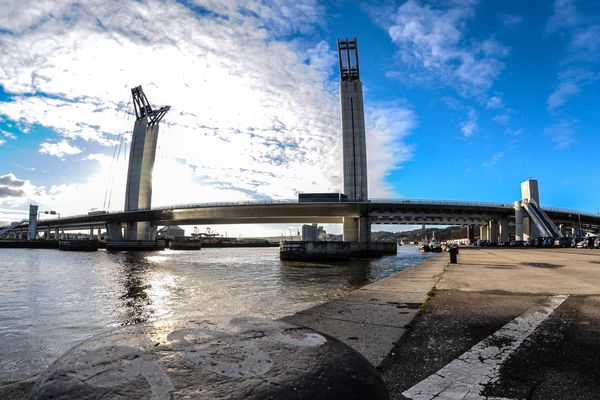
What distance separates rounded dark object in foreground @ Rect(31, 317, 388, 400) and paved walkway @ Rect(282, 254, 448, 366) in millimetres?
2323

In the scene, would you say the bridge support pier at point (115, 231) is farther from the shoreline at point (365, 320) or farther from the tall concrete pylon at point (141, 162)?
the shoreline at point (365, 320)

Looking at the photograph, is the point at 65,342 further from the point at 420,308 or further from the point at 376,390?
the point at 376,390

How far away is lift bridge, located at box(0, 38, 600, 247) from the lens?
8244 centimetres

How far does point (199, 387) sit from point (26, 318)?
14321 mm

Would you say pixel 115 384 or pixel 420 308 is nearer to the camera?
pixel 115 384

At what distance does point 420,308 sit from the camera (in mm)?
→ 7281

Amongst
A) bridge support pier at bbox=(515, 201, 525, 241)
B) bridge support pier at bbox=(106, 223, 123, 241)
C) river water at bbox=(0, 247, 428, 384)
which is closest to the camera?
river water at bbox=(0, 247, 428, 384)

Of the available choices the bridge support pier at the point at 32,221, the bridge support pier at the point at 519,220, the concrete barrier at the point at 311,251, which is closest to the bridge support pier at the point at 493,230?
the bridge support pier at the point at 519,220

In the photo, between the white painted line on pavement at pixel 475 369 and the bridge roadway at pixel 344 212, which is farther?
the bridge roadway at pixel 344 212

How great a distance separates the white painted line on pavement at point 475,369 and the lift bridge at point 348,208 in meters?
65.2

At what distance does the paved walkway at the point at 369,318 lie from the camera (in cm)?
486

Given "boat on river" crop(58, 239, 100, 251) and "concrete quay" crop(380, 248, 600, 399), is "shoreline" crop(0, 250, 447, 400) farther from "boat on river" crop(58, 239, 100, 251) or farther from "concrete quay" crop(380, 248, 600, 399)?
"boat on river" crop(58, 239, 100, 251)

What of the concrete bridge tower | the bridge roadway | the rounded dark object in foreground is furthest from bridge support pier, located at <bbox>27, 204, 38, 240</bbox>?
the rounded dark object in foreground

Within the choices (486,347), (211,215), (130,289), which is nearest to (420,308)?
(486,347)
